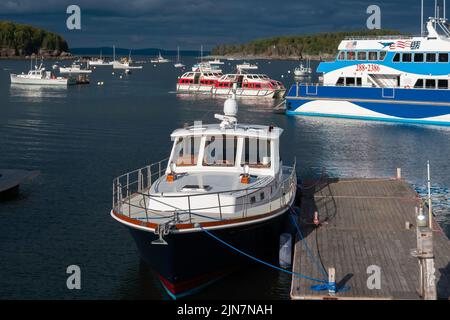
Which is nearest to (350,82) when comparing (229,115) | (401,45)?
(401,45)

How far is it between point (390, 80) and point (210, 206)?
48.0 meters

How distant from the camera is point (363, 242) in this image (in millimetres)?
22312

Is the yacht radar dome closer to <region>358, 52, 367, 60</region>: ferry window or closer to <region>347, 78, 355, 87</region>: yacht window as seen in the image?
<region>358, 52, 367, 60</region>: ferry window

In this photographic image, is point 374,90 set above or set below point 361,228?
above

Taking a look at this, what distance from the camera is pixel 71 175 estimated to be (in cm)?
3856

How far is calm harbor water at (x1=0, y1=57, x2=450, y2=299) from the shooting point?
2245 cm

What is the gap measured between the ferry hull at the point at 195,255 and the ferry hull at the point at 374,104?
4442cm

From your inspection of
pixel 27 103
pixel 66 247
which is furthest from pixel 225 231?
pixel 27 103

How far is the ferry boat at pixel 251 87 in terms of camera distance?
10138 centimetres

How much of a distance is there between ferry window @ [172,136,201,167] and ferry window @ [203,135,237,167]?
15.6 inches

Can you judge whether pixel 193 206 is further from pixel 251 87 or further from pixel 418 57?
pixel 251 87

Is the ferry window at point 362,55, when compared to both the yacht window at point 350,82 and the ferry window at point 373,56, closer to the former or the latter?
the ferry window at point 373,56
